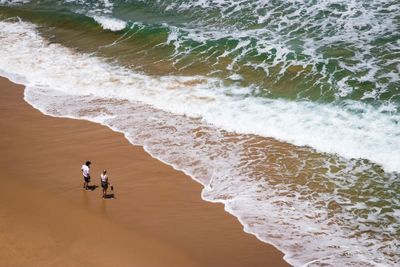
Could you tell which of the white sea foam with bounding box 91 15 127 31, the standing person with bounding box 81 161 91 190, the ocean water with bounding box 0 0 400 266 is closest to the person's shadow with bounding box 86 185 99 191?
the standing person with bounding box 81 161 91 190

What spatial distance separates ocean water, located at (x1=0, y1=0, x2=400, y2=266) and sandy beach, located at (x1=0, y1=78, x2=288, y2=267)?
54 cm

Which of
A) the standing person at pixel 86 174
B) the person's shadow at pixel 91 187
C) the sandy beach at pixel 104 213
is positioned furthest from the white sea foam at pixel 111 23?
the person's shadow at pixel 91 187

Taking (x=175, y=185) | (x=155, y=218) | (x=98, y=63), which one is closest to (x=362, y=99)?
(x=175, y=185)

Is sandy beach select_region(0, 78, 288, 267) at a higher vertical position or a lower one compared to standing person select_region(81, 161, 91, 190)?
lower

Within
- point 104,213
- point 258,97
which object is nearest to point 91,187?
point 104,213

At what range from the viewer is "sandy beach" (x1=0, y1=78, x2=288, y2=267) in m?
9.52

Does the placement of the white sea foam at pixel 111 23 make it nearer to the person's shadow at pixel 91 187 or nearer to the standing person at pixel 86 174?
the standing person at pixel 86 174

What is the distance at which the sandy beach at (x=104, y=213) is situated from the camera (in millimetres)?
9516

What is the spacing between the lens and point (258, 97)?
16344 millimetres

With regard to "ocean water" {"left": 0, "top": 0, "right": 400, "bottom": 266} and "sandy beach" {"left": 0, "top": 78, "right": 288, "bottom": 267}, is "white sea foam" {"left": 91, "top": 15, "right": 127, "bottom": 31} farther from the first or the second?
"sandy beach" {"left": 0, "top": 78, "right": 288, "bottom": 267}

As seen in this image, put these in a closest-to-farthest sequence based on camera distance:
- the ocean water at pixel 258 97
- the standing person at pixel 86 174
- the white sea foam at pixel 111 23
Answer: the ocean water at pixel 258 97 < the standing person at pixel 86 174 < the white sea foam at pixel 111 23

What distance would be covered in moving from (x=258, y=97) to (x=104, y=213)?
7.47m

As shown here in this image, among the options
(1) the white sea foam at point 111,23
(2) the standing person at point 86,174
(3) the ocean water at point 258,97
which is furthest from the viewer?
(1) the white sea foam at point 111,23

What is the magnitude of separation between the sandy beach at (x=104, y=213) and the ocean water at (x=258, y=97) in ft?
1.77
